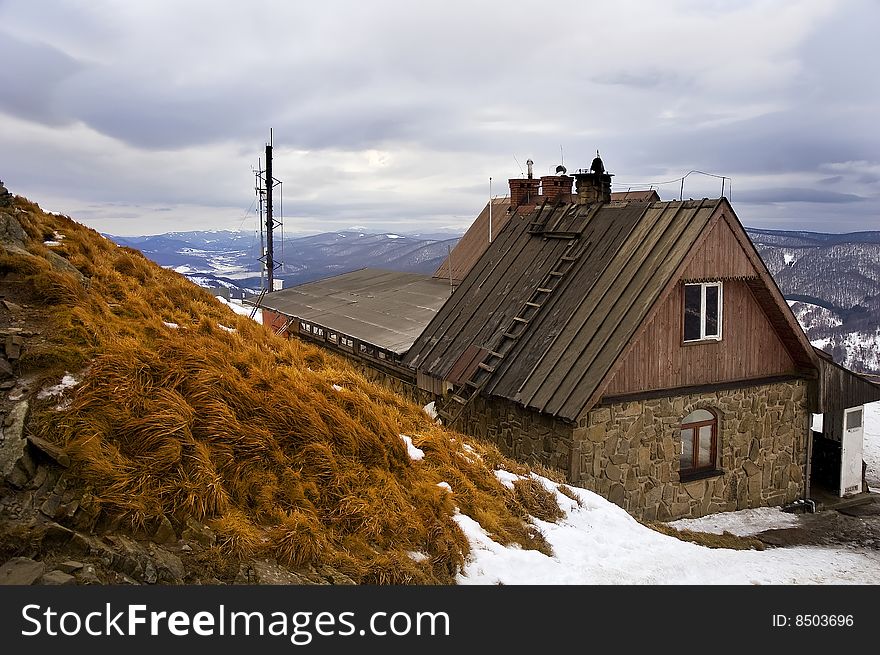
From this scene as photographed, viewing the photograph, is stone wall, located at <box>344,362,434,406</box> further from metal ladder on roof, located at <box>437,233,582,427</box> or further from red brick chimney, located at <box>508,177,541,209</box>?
red brick chimney, located at <box>508,177,541,209</box>

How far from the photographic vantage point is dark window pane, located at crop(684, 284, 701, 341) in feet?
50.1

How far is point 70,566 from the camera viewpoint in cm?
572

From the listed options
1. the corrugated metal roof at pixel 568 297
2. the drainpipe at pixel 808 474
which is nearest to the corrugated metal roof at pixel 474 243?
the corrugated metal roof at pixel 568 297

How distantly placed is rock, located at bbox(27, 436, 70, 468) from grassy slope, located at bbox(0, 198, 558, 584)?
0.43 feet

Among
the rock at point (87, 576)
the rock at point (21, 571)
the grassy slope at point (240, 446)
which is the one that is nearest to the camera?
the rock at point (21, 571)

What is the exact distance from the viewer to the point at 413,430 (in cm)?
1141

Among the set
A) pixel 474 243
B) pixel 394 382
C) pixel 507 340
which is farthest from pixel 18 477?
pixel 474 243

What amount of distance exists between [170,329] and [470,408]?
8.55m

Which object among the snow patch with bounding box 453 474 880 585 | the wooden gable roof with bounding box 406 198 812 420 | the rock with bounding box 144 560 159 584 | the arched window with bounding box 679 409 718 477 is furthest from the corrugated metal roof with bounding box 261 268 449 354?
the rock with bounding box 144 560 159 584

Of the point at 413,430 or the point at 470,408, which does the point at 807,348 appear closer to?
the point at 470,408

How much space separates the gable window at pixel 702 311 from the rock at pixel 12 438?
499 inches

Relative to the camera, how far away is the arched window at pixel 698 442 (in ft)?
51.8

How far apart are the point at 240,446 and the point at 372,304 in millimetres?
18268

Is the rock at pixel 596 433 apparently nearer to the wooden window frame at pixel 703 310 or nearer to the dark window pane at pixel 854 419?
the wooden window frame at pixel 703 310
